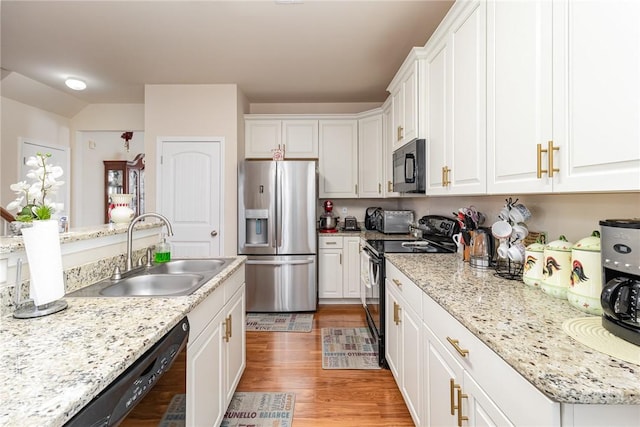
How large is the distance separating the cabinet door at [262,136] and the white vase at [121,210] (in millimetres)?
2284

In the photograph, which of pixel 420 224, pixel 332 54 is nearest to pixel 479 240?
pixel 420 224

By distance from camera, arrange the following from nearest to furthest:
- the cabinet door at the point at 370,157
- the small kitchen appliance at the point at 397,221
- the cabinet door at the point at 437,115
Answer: the cabinet door at the point at 437,115 < the small kitchen appliance at the point at 397,221 < the cabinet door at the point at 370,157

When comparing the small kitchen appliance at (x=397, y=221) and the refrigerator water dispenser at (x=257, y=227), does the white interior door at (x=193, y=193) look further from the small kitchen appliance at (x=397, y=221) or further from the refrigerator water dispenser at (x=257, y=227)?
the small kitchen appliance at (x=397, y=221)

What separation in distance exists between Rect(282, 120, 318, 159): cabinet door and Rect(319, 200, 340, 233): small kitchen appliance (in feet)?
2.20

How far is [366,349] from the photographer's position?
263 cm

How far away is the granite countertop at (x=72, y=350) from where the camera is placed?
58 centimetres

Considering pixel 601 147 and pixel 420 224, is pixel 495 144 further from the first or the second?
pixel 420 224

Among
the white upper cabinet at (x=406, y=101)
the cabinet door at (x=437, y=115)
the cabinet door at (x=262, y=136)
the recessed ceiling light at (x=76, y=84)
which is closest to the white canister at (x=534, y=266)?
the cabinet door at (x=437, y=115)

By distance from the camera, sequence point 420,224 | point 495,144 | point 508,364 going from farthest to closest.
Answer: point 420,224 < point 495,144 < point 508,364

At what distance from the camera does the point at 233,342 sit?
1843 mm

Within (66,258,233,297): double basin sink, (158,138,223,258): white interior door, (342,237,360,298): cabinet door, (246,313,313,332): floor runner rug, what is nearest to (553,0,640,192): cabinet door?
(66,258,233,297): double basin sink

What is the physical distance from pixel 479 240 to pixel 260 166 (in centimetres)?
244

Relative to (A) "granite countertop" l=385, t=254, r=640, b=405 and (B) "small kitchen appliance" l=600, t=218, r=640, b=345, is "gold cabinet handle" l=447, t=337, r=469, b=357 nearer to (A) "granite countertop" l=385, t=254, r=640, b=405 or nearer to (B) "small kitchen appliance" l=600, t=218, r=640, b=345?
(A) "granite countertop" l=385, t=254, r=640, b=405

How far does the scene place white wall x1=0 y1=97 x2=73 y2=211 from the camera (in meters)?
3.59
